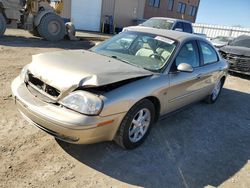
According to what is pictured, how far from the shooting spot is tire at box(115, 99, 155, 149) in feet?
10.8

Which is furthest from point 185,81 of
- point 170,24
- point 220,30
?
point 220,30

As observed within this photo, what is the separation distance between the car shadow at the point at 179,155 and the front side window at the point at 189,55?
3.69 ft

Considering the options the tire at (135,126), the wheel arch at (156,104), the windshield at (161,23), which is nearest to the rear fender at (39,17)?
the windshield at (161,23)

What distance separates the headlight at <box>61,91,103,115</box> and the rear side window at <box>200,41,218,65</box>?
9.45ft

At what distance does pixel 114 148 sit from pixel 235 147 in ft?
6.68

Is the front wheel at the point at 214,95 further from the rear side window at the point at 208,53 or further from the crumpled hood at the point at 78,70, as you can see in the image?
the crumpled hood at the point at 78,70

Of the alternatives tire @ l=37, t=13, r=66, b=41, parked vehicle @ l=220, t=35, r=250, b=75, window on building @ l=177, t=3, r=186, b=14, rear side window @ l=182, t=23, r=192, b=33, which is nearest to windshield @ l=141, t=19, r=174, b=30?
rear side window @ l=182, t=23, r=192, b=33

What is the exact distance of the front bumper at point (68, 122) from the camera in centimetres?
282

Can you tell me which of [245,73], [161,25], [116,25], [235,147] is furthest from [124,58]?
[116,25]

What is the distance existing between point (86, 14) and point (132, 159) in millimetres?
20345

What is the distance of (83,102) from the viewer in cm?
289

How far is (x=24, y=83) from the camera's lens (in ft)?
11.7

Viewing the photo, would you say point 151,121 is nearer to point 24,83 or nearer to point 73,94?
point 73,94

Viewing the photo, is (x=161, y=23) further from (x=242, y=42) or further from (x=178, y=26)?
(x=242, y=42)
